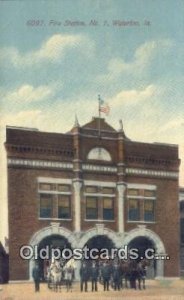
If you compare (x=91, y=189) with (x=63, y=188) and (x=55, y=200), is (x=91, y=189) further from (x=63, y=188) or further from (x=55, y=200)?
(x=55, y=200)

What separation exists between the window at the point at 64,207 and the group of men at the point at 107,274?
→ 3.16 ft

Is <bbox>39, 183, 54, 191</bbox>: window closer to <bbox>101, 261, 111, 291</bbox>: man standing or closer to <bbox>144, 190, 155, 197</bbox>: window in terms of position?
<bbox>101, 261, 111, 291</bbox>: man standing

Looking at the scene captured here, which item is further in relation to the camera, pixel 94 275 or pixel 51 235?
pixel 51 235

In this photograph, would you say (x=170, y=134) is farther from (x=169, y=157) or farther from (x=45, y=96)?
(x=45, y=96)

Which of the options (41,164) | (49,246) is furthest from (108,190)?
(49,246)

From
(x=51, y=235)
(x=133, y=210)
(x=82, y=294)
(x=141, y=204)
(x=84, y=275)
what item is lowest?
(x=82, y=294)

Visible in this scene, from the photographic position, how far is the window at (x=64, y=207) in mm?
12125

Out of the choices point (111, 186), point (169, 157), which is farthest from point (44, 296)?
point (169, 157)

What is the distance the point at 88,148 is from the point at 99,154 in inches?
8.7

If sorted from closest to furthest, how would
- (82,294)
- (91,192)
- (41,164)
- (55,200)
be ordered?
(82,294), (41,164), (55,200), (91,192)

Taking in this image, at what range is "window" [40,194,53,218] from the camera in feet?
39.0

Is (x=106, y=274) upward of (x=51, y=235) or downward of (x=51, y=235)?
downward

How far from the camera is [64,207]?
12234 mm

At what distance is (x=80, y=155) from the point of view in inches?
484
